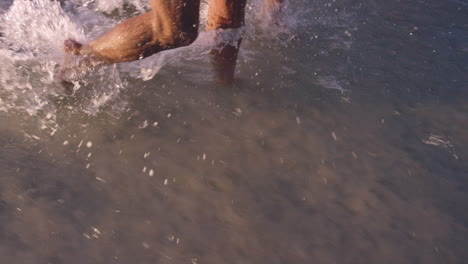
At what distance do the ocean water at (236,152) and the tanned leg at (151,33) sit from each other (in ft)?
0.88

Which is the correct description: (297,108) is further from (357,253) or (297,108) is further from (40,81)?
(40,81)

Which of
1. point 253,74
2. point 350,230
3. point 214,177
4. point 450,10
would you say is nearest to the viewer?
point 350,230

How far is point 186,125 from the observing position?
2.11 metres

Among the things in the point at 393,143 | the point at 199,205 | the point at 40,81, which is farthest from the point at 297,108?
the point at 40,81

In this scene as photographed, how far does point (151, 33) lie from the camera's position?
1935 millimetres

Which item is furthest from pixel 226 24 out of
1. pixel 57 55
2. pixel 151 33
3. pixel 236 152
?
pixel 57 55

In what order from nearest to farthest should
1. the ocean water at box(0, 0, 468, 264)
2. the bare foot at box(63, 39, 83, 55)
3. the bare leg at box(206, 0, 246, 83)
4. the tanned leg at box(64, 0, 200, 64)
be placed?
the ocean water at box(0, 0, 468, 264)
the tanned leg at box(64, 0, 200, 64)
the bare foot at box(63, 39, 83, 55)
the bare leg at box(206, 0, 246, 83)

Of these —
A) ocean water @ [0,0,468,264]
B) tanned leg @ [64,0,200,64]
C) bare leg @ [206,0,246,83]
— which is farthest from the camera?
bare leg @ [206,0,246,83]

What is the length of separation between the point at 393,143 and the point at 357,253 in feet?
2.41

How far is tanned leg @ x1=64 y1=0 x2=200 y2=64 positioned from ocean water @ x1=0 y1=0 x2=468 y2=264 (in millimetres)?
269

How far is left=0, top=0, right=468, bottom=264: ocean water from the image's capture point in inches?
63.8

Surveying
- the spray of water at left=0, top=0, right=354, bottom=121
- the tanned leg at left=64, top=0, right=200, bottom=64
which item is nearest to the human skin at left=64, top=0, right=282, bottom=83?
the tanned leg at left=64, top=0, right=200, bottom=64

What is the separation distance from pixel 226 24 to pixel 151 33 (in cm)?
59

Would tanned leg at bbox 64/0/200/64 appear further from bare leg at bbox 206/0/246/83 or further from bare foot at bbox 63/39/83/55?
bare leg at bbox 206/0/246/83
